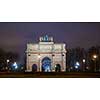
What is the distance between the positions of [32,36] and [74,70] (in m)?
0.75

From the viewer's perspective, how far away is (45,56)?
3377 mm

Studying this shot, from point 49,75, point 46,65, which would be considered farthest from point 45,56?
point 49,75

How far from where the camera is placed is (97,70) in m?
3.36

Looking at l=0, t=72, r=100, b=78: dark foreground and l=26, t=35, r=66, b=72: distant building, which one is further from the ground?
l=26, t=35, r=66, b=72: distant building

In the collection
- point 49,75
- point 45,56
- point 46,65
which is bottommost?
point 49,75

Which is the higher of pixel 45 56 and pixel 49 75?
pixel 45 56

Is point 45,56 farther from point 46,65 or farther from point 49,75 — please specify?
point 49,75

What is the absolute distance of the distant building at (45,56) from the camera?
3369 mm

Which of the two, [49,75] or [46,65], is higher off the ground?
[46,65]

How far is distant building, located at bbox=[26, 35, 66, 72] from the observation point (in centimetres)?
337
